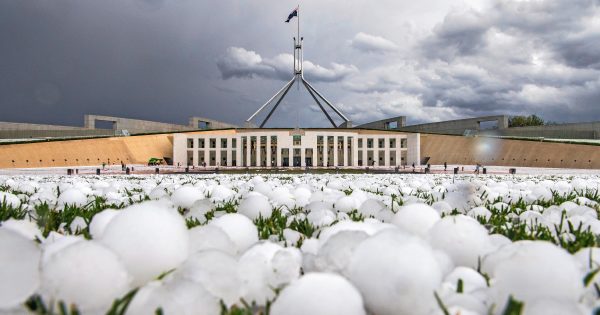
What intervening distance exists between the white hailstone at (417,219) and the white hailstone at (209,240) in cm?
83

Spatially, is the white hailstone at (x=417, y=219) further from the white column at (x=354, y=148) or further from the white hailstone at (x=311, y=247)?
the white column at (x=354, y=148)

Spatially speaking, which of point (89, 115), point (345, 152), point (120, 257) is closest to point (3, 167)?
point (89, 115)

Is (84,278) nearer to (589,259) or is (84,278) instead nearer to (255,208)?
(589,259)

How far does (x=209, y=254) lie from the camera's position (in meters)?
1.13

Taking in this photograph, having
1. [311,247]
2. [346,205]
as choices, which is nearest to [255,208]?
[346,205]

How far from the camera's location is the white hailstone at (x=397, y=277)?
96 centimetres

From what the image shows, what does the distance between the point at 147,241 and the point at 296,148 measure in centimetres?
6278

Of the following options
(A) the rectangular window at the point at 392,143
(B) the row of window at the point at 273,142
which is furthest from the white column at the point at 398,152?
(A) the rectangular window at the point at 392,143

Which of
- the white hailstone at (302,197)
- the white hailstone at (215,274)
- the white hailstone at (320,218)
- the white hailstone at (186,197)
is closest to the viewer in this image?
the white hailstone at (215,274)

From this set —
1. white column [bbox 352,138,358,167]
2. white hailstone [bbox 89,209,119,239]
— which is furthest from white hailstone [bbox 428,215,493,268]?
white column [bbox 352,138,358,167]

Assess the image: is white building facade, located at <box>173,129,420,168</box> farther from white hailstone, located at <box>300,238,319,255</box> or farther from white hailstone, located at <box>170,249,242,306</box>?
white hailstone, located at <box>170,249,242,306</box>

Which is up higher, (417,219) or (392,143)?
(392,143)

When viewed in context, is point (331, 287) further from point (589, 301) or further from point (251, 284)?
point (589, 301)

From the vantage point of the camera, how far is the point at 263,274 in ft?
3.93
